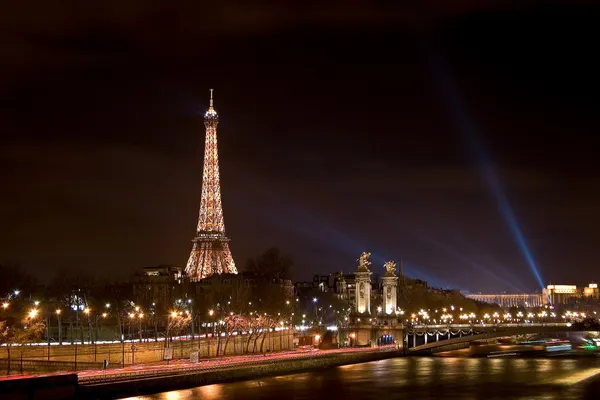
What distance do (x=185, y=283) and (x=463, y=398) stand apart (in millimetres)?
83669

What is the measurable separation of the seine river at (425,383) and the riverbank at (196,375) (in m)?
0.79

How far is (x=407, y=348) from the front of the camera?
106 m

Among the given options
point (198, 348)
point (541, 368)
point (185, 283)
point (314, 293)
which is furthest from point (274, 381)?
point (314, 293)

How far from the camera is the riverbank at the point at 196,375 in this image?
50.8 m

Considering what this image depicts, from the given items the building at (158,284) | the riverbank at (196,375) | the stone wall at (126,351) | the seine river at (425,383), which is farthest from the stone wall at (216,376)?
the building at (158,284)

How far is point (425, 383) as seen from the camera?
67.4m

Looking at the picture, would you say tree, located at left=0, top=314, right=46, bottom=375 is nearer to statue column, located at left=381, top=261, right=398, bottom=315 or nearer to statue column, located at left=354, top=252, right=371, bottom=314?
statue column, located at left=354, top=252, right=371, bottom=314

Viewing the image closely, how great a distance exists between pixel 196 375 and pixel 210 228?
8653cm

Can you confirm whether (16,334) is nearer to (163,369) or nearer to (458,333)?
(163,369)

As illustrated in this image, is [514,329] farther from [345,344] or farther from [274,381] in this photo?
[274,381]

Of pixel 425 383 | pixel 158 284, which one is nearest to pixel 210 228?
pixel 158 284

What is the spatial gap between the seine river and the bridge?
16.6 metres

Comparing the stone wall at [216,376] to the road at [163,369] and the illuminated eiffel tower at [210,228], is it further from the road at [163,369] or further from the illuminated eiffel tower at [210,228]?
the illuminated eiffel tower at [210,228]

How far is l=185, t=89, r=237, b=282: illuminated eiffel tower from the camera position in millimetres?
145375
